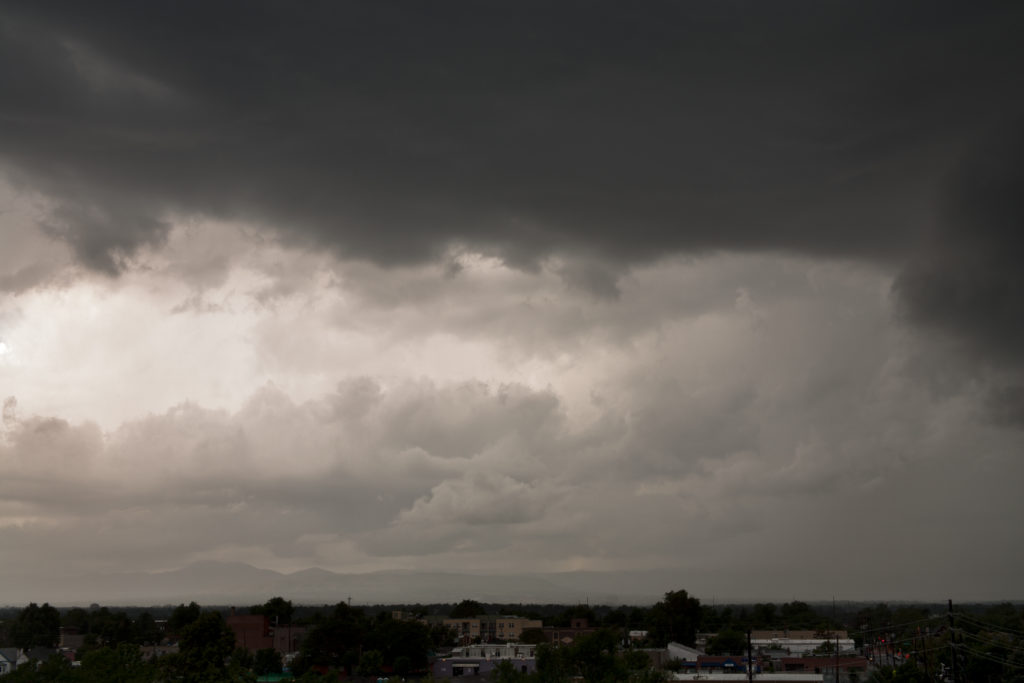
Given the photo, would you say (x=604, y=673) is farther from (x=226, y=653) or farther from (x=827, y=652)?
(x=827, y=652)

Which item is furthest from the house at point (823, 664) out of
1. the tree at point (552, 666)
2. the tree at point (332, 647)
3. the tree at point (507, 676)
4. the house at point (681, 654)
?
the tree at point (507, 676)

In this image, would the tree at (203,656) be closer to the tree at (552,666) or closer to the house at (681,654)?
the tree at (552,666)

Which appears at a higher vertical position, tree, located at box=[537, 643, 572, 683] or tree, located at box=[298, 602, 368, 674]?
tree, located at box=[537, 643, 572, 683]

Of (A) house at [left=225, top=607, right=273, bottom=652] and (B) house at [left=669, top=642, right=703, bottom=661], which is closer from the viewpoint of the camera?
(B) house at [left=669, top=642, right=703, bottom=661]

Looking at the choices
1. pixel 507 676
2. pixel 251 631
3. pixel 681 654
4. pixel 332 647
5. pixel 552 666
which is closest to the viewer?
pixel 507 676

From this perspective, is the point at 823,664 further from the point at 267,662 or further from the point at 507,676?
the point at 267,662

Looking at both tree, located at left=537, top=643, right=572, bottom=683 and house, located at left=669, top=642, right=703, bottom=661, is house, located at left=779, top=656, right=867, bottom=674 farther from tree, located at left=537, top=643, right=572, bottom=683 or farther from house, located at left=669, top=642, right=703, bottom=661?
tree, located at left=537, top=643, right=572, bottom=683

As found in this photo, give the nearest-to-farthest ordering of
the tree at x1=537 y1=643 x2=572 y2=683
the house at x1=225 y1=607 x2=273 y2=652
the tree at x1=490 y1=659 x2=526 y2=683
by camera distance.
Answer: the tree at x1=490 y1=659 x2=526 y2=683
the tree at x1=537 y1=643 x2=572 y2=683
the house at x1=225 y1=607 x2=273 y2=652

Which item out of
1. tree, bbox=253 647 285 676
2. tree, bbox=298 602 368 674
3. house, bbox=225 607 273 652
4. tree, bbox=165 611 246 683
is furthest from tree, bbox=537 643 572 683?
house, bbox=225 607 273 652

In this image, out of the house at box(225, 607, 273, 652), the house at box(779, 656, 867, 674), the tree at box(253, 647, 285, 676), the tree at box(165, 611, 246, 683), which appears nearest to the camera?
the tree at box(165, 611, 246, 683)

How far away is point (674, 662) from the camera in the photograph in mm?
141250

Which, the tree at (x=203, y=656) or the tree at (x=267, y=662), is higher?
the tree at (x=203, y=656)

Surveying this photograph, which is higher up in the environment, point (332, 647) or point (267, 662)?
point (332, 647)

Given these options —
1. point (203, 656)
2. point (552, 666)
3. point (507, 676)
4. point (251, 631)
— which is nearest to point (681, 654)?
point (552, 666)
